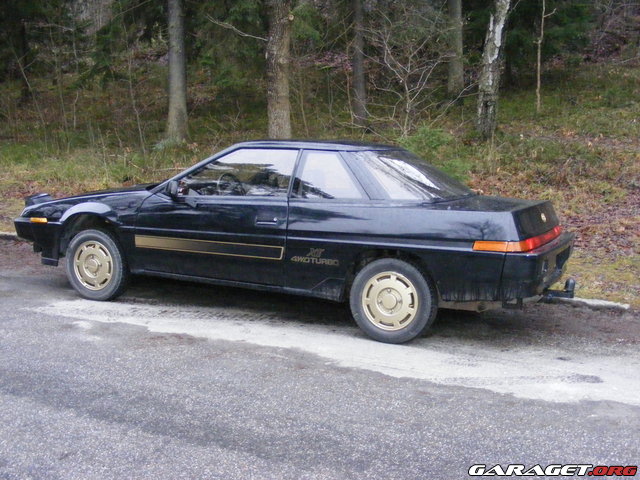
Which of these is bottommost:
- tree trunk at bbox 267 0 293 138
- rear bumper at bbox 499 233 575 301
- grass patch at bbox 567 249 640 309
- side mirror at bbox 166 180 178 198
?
grass patch at bbox 567 249 640 309

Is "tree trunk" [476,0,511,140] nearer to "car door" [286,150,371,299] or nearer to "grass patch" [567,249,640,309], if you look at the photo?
"grass patch" [567,249,640,309]

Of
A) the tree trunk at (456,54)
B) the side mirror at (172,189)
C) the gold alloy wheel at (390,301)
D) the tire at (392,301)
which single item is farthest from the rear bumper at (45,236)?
the tree trunk at (456,54)

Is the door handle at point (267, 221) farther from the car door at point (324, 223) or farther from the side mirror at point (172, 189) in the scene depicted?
the side mirror at point (172, 189)

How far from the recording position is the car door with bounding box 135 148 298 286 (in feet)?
19.2

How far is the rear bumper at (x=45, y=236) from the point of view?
6879 mm

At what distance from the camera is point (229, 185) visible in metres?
6.19

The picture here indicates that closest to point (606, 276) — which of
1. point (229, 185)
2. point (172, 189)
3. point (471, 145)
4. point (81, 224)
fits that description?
point (229, 185)

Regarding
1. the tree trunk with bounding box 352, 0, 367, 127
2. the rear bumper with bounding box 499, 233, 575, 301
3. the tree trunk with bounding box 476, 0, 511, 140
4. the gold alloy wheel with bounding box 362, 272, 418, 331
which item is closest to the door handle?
the gold alloy wheel with bounding box 362, 272, 418, 331

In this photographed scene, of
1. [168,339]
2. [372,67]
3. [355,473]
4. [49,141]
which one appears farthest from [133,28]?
[355,473]

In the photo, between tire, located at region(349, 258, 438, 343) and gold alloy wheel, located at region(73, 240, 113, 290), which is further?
gold alloy wheel, located at region(73, 240, 113, 290)

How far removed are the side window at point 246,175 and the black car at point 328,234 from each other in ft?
0.03

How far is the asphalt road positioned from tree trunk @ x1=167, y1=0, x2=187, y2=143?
40.5 ft

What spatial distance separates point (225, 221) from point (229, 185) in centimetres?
38

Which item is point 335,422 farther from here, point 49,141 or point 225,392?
point 49,141
